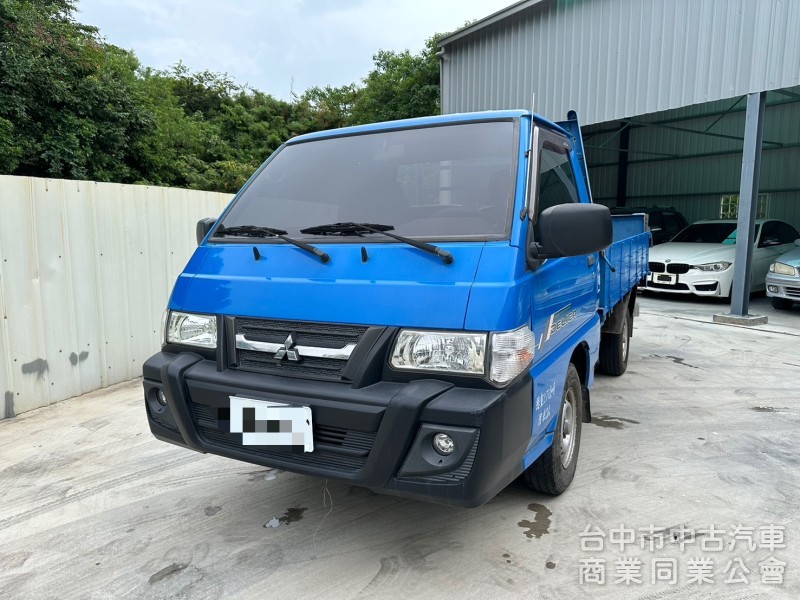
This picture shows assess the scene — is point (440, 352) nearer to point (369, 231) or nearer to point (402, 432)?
point (402, 432)

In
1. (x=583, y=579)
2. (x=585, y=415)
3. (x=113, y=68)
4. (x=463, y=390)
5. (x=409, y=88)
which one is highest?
(x=409, y=88)

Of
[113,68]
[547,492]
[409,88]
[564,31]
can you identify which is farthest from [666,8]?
[409,88]

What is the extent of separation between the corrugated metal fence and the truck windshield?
7.78ft

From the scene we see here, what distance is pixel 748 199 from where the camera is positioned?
842 centimetres

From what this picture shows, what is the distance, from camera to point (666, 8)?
9.32 metres

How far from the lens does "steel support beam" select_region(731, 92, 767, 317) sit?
327 inches

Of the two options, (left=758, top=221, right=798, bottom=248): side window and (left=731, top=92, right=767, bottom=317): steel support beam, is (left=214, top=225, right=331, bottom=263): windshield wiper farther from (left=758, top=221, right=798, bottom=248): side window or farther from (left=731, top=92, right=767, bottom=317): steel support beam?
(left=758, top=221, right=798, bottom=248): side window

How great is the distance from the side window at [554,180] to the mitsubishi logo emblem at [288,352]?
3.66ft

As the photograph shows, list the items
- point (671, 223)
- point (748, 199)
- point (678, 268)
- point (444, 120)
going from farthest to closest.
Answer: point (671, 223) → point (678, 268) → point (748, 199) → point (444, 120)

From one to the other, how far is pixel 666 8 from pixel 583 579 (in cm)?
1006

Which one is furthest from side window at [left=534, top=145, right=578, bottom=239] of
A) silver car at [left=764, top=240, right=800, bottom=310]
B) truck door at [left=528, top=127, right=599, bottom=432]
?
silver car at [left=764, top=240, right=800, bottom=310]

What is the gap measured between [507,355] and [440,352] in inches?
9.6

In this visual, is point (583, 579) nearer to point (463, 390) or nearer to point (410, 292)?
point (463, 390)

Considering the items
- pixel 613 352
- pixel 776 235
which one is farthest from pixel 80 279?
Answer: pixel 776 235
